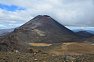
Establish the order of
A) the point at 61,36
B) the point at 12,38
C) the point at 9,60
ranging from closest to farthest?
1. the point at 9,60
2. the point at 12,38
3. the point at 61,36

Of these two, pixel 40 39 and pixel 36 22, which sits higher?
pixel 36 22

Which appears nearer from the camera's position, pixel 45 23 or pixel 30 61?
pixel 30 61

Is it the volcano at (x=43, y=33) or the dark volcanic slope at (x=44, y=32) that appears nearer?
the volcano at (x=43, y=33)

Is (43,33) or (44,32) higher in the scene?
(44,32)

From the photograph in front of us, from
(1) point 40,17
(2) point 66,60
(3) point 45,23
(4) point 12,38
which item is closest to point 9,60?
(2) point 66,60

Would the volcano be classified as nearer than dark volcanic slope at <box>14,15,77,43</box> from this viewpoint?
Yes

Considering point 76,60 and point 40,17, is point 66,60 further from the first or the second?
point 40,17

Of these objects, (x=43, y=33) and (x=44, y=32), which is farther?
(x=44, y=32)

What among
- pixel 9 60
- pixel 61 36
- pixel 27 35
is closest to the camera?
pixel 9 60
